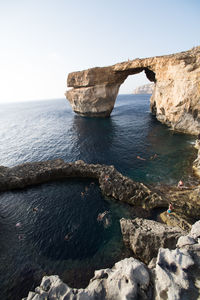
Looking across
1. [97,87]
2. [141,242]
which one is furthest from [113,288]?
[97,87]

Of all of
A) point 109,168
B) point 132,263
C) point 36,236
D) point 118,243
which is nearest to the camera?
point 132,263

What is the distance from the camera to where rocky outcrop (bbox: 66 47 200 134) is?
28.4m

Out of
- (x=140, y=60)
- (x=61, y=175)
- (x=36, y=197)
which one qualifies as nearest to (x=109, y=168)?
(x=61, y=175)

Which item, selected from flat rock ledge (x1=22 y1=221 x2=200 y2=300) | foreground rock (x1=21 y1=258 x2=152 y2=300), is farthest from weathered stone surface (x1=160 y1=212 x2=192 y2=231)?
foreground rock (x1=21 y1=258 x2=152 y2=300)

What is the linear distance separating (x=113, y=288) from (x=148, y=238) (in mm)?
5557

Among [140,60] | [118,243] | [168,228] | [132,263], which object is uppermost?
[140,60]

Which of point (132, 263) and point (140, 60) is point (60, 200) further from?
point (140, 60)

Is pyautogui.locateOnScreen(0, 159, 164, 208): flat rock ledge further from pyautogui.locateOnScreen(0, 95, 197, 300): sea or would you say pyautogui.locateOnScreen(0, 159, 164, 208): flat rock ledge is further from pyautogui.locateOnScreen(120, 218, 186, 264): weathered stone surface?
pyautogui.locateOnScreen(120, 218, 186, 264): weathered stone surface

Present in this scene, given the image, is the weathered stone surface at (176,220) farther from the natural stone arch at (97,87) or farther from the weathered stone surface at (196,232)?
the natural stone arch at (97,87)

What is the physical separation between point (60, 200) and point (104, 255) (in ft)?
28.4

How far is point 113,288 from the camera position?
6762 mm

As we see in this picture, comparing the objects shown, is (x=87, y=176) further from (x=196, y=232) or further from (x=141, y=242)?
(x=196, y=232)

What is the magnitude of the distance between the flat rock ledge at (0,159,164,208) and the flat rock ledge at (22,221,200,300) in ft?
27.2

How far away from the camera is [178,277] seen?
6586mm
